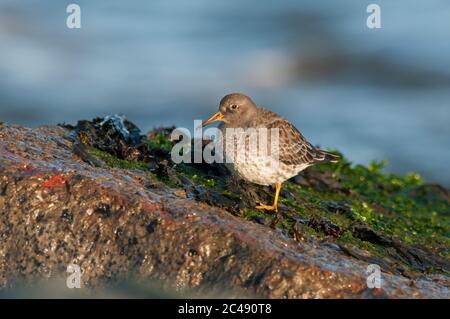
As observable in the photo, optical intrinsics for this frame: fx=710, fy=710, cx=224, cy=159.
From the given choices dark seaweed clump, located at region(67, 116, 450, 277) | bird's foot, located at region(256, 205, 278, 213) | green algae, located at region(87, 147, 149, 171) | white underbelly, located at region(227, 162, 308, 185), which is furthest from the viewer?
white underbelly, located at region(227, 162, 308, 185)

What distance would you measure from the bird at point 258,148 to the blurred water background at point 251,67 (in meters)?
8.18

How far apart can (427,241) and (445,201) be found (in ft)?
9.72

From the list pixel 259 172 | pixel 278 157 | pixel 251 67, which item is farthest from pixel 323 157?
pixel 251 67

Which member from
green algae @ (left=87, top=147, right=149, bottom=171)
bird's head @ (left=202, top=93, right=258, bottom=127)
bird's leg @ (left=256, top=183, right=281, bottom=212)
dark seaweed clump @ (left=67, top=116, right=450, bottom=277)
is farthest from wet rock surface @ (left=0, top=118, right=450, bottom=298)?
bird's head @ (left=202, top=93, right=258, bottom=127)

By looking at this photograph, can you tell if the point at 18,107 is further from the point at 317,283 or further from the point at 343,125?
the point at 317,283

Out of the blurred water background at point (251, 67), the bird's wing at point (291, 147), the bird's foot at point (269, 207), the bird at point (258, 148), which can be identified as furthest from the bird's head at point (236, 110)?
the blurred water background at point (251, 67)

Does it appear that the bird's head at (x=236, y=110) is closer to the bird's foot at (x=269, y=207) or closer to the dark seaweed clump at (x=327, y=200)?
the dark seaweed clump at (x=327, y=200)

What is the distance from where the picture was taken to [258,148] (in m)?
7.85

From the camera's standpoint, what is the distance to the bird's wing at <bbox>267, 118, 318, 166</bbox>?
809 centimetres

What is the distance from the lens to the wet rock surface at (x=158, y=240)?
210 inches

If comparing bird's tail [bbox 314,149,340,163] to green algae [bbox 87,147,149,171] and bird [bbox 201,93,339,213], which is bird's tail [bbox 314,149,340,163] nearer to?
bird [bbox 201,93,339,213]

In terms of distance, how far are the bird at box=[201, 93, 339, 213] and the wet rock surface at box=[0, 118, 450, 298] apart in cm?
97

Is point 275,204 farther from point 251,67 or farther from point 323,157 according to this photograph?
point 251,67
